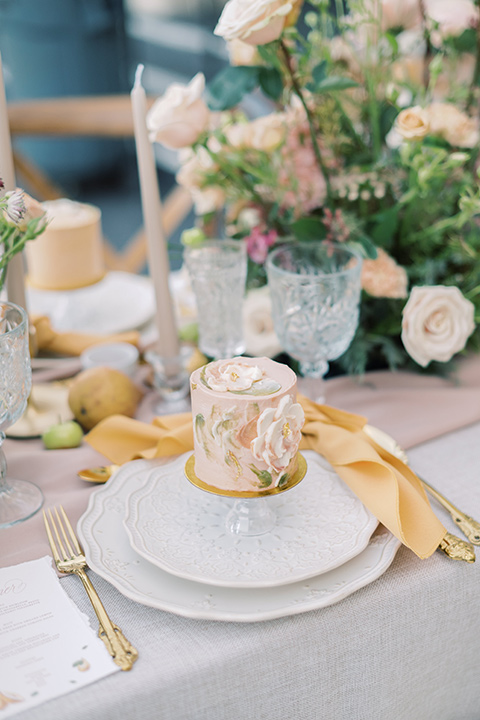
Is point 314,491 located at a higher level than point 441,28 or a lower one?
lower

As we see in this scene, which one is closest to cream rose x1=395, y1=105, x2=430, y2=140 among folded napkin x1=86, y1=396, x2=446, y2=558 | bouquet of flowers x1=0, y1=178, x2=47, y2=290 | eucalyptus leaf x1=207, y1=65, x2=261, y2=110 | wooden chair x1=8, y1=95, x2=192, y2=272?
eucalyptus leaf x1=207, y1=65, x2=261, y2=110

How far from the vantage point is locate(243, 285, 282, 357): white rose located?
41.6 inches

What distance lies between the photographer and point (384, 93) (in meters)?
1.19

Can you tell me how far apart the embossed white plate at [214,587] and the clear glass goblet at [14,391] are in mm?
109

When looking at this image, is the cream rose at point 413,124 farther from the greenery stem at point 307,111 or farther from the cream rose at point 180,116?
the cream rose at point 180,116

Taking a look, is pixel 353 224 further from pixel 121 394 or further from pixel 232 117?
pixel 121 394

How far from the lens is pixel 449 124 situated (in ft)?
3.53

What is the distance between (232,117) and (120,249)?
2993mm

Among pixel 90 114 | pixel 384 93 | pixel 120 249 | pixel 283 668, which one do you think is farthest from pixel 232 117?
pixel 120 249

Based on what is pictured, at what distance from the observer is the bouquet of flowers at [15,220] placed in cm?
68

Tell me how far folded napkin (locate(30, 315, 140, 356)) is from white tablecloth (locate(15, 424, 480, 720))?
1.81ft

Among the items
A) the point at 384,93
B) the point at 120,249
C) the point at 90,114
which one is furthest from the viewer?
the point at 120,249

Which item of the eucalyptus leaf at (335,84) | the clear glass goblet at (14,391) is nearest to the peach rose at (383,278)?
the eucalyptus leaf at (335,84)

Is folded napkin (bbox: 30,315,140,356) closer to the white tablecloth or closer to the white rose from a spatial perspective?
the white rose
